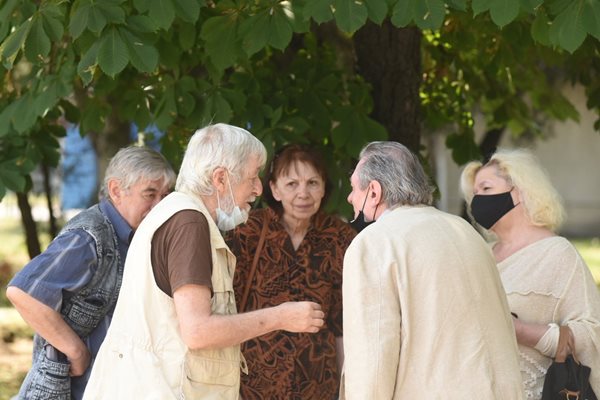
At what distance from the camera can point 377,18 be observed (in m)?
4.13

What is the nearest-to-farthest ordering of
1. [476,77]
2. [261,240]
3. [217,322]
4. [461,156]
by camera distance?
[217,322] → [261,240] → [461,156] → [476,77]

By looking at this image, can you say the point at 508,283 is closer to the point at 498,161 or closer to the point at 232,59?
the point at 498,161

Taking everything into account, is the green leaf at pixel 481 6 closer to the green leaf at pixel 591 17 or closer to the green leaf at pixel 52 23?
the green leaf at pixel 591 17

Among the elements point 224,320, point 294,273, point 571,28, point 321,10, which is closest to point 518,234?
point 571,28

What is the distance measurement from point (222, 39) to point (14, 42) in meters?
0.93

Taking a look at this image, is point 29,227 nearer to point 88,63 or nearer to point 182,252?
point 88,63

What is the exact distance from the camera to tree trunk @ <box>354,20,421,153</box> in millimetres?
5758

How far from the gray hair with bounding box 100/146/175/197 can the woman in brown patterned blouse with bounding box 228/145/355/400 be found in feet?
1.31

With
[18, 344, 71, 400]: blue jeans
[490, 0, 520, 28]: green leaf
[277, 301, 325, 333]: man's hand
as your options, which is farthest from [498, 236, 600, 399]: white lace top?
[18, 344, 71, 400]: blue jeans

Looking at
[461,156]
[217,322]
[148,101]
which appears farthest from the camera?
[461,156]

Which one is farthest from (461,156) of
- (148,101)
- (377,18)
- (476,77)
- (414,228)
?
(414,228)

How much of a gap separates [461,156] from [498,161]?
7.80 ft

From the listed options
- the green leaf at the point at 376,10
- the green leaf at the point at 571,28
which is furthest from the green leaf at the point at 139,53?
the green leaf at the point at 571,28

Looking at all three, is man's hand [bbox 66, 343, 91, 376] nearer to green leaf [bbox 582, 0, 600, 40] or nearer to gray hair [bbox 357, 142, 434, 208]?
gray hair [bbox 357, 142, 434, 208]
